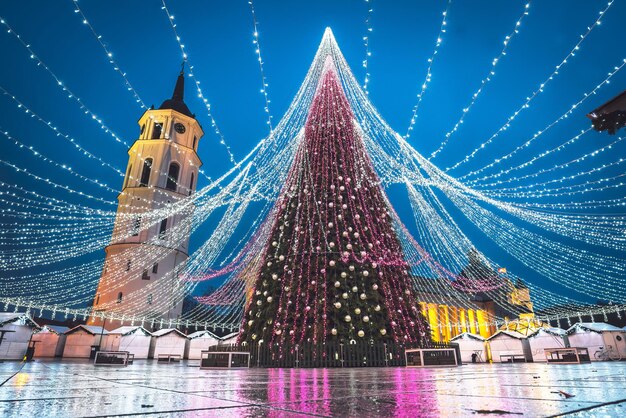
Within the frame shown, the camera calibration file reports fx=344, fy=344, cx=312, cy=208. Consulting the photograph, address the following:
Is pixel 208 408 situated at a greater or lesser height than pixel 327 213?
lesser

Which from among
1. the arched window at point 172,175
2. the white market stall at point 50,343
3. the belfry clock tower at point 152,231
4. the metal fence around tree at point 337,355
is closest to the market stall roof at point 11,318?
the white market stall at point 50,343

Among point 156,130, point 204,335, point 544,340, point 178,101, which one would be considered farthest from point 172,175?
point 544,340

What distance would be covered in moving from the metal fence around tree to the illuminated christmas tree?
0.85 feet

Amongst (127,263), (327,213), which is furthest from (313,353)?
(127,263)

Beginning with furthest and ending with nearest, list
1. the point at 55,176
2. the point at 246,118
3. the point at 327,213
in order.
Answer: the point at 246,118
the point at 55,176
the point at 327,213

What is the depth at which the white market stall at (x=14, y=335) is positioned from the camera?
14.0 meters

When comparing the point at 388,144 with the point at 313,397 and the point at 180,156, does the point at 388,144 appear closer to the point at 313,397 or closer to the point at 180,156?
the point at 313,397

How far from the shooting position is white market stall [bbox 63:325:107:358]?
2191 centimetres

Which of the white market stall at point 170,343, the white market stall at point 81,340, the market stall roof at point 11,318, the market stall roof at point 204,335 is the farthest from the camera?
the white market stall at point 81,340

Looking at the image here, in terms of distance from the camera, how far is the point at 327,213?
10.8m

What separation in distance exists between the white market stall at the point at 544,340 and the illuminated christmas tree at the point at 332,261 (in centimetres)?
1172

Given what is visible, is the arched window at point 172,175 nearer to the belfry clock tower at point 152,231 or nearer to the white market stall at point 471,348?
the belfry clock tower at point 152,231

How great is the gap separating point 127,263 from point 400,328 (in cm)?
2710

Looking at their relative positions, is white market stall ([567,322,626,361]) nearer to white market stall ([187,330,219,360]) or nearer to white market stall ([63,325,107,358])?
white market stall ([187,330,219,360])
